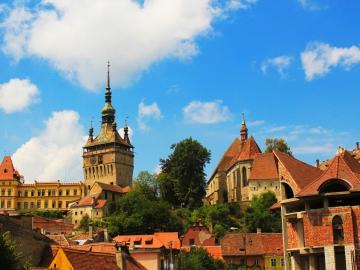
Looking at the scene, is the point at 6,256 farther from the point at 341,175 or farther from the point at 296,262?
the point at 341,175

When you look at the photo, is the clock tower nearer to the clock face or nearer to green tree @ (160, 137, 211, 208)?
the clock face

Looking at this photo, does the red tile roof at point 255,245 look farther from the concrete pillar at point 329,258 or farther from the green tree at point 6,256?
the green tree at point 6,256

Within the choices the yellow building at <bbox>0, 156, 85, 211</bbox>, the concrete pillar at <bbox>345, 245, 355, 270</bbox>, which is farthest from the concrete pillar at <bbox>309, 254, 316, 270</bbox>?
the yellow building at <bbox>0, 156, 85, 211</bbox>

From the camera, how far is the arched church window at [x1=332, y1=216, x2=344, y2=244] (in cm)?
4356

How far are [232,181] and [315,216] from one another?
7826 centimetres

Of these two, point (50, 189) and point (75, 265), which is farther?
point (50, 189)

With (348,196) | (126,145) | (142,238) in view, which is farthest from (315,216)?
(126,145)

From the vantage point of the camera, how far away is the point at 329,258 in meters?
43.3

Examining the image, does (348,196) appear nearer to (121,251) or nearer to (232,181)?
(121,251)

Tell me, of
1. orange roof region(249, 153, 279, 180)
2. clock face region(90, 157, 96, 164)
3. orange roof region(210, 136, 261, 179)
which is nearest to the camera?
orange roof region(249, 153, 279, 180)

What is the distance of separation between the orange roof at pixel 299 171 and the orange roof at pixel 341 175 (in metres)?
1.64

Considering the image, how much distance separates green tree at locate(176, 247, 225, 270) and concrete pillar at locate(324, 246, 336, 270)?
1051 inches

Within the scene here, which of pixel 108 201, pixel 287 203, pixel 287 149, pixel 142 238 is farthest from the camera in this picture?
pixel 108 201

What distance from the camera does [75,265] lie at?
4278 cm
